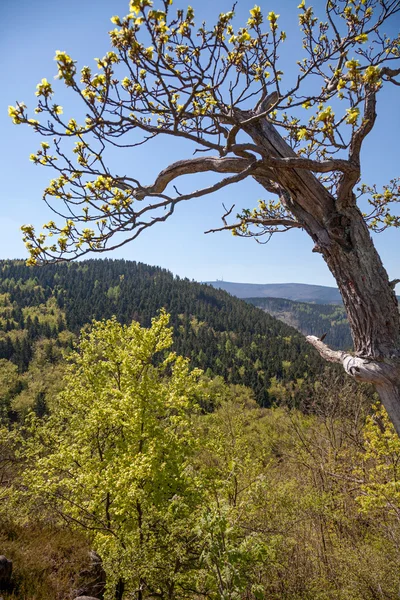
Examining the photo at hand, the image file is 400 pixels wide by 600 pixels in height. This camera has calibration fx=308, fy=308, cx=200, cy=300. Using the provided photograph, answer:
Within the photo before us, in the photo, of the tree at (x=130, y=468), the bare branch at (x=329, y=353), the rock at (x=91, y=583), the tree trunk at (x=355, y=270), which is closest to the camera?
the tree trunk at (x=355, y=270)

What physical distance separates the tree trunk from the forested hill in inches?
2968

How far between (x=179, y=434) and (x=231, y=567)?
6296mm

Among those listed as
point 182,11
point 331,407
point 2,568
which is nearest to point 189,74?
point 182,11

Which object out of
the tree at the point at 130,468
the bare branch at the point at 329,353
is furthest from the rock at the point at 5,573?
the bare branch at the point at 329,353

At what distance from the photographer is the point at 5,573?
565cm

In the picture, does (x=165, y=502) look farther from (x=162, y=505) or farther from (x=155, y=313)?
(x=155, y=313)

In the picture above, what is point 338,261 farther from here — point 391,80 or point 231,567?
point 231,567

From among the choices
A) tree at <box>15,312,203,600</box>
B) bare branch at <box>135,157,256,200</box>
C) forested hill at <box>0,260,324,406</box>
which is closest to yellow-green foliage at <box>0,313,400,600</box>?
tree at <box>15,312,203,600</box>

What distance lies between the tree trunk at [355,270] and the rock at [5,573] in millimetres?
7069

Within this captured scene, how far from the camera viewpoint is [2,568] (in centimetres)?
564

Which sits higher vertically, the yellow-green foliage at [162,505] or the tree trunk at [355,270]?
the tree trunk at [355,270]

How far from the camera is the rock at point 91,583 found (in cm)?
626

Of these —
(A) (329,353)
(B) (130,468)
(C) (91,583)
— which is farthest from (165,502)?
(A) (329,353)

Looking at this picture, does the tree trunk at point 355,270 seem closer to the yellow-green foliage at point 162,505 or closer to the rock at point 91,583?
the yellow-green foliage at point 162,505
